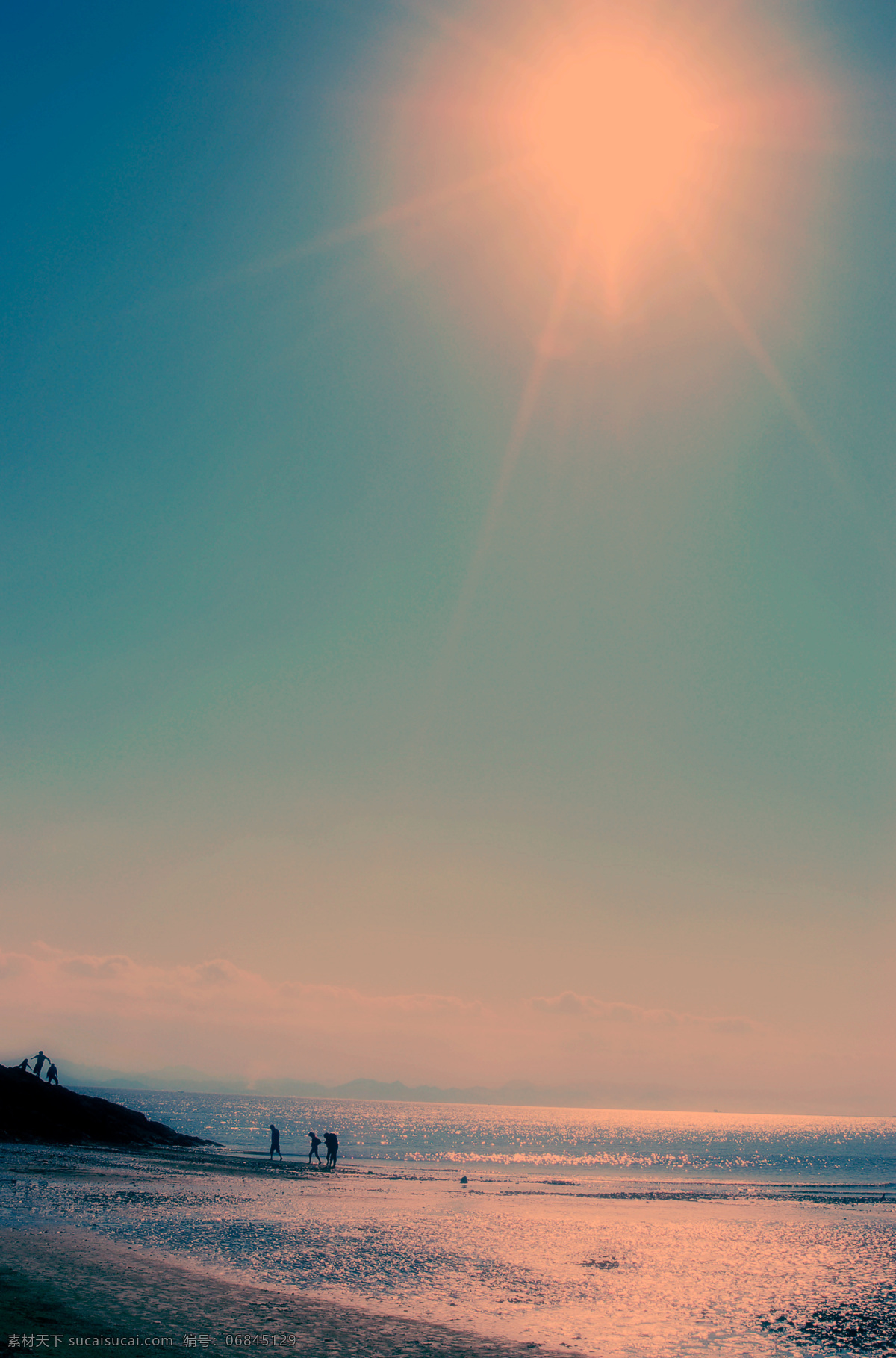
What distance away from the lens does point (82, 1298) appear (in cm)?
1273

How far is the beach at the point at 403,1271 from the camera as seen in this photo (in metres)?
12.8

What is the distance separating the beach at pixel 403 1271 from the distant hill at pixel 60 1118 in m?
8.01

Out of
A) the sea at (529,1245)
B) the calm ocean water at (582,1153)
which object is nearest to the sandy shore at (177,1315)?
the sea at (529,1245)

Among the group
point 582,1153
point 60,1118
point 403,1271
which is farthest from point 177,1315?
point 582,1153

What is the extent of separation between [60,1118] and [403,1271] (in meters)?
36.2

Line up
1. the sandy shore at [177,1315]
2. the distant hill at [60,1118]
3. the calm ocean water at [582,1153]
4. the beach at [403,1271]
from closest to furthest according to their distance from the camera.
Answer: the sandy shore at [177,1315], the beach at [403,1271], the distant hill at [60,1118], the calm ocean water at [582,1153]

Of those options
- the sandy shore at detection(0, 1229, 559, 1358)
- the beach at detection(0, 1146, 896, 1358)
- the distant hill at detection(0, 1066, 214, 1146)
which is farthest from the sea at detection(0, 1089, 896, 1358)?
the distant hill at detection(0, 1066, 214, 1146)

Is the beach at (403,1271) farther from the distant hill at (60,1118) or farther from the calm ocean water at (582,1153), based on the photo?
the calm ocean water at (582,1153)

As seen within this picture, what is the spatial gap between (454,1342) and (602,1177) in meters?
60.9

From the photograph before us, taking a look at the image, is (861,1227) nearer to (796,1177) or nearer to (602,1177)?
(602,1177)

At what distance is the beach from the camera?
12.8 meters

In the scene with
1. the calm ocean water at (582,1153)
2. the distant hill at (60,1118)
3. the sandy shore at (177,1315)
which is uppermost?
the sandy shore at (177,1315)

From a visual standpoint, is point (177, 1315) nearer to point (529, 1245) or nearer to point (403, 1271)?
point (403, 1271)

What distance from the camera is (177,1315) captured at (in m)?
12.7
